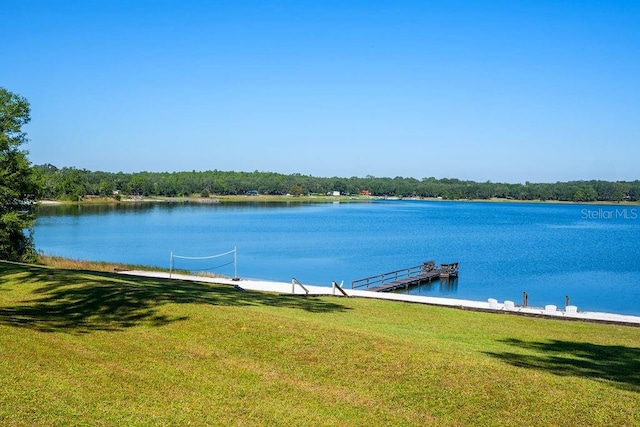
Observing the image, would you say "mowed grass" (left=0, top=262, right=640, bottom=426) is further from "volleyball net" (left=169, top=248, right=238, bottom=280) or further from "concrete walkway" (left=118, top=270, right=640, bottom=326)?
"volleyball net" (left=169, top=248, right=238, bottom=280)

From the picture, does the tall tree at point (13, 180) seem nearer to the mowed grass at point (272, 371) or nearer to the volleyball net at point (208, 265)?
the volleyball net at point (208, 265)

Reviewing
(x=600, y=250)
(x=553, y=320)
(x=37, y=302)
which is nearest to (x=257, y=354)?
(x=37, y=302)

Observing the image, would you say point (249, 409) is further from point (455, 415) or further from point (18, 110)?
point (18, 110)

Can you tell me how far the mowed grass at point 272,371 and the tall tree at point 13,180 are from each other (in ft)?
88.4

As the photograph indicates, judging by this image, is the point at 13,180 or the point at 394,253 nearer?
the point at 13,180

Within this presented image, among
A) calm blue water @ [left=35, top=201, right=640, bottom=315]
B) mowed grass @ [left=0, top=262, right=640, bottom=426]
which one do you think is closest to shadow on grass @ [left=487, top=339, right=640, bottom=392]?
mowed grass @ [left=0, top=262, right=640, bottom=426]

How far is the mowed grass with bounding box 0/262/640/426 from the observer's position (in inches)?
312

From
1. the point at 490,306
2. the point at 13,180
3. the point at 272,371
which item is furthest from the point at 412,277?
the point at 272,371

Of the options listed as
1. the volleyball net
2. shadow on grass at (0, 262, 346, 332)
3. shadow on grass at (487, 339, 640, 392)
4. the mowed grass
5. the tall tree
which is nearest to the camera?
the mowed grass

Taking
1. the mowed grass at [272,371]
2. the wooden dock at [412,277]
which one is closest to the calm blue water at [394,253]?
the wooden dock at [412,277]

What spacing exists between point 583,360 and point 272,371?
6.44 m

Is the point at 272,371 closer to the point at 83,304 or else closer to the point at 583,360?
the point at 583,360

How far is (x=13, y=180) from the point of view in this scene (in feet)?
130

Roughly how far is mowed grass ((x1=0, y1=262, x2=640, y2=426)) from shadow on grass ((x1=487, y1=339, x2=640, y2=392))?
0.05 m
